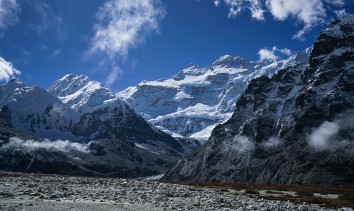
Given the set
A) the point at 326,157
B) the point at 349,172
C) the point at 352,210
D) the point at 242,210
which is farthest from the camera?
the point at 326,157

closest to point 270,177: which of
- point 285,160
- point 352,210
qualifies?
point 285,160

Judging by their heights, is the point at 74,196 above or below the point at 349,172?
below

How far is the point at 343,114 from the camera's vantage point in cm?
19938

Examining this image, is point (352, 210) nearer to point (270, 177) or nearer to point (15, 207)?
point (15, 207)

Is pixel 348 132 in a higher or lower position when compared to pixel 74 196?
higher

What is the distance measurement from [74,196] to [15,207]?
1154 centimetres

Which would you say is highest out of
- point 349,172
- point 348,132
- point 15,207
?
point 348,132

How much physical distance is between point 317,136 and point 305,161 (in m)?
19.9

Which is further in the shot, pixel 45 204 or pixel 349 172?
pixel 349 172

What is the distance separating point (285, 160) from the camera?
655ft

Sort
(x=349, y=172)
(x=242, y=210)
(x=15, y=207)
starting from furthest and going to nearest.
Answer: (x=349, y=172) → (x=242, y=210) → (x=15, y=207)

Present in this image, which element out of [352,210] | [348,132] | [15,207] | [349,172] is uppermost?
[348,132]

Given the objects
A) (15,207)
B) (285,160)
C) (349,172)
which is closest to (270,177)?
(285,160)

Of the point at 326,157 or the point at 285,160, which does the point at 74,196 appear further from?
the point at 285,160
